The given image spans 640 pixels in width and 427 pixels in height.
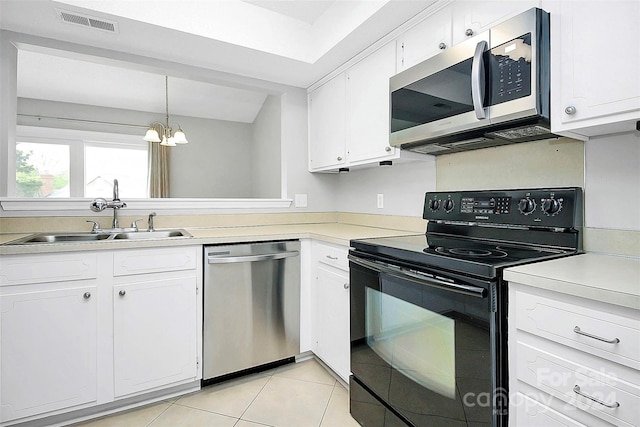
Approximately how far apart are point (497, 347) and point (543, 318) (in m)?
0.17

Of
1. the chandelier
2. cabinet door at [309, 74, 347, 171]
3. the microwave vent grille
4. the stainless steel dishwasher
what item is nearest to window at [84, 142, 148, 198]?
the chandelier

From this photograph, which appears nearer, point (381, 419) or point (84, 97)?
point (381, 419)

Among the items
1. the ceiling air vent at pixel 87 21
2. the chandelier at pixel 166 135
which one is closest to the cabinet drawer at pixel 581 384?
the ceiling air vent at pixel 87 21

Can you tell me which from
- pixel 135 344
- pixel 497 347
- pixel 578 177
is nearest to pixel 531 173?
pixel 578 177

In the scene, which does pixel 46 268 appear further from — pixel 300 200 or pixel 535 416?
pixel 535 416

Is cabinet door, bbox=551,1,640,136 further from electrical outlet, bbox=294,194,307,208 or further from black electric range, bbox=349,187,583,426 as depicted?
electrical outlet, bbox=294,194,307,208

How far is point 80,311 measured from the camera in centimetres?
162

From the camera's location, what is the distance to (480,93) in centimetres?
130

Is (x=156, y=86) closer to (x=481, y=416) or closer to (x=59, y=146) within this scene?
(x=59, y=146)

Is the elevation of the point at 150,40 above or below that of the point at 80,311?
above

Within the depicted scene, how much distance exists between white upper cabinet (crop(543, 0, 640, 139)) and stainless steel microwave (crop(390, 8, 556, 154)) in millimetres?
48

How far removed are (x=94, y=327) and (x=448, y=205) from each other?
195 cm

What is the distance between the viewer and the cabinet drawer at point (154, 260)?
1.70 m

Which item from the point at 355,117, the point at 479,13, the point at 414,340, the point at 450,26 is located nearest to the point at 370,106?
the point at 355,117
